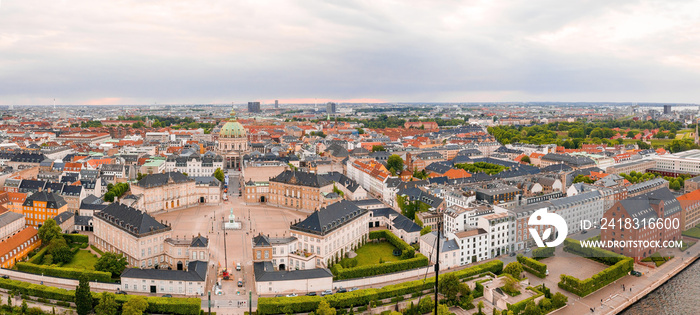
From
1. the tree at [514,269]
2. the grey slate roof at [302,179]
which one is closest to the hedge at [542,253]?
the tree at [514,269]

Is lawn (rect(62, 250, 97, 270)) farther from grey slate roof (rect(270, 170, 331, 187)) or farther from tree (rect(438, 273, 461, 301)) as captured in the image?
tree (rect(438, 273, 461, 301))

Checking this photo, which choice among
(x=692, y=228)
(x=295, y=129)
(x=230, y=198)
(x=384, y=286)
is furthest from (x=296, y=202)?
(x=295, y=129)

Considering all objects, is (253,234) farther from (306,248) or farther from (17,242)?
(17,242)

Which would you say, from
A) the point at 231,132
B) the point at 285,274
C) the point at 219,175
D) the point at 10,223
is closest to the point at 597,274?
the point at 285,274

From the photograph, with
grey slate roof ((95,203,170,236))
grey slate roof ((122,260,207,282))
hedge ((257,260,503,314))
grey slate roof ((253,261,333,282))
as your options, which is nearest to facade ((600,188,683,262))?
hedge ((257,260,503,314))

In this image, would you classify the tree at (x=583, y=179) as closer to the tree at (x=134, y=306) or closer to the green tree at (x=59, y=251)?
the tree at (x=134, y=306)

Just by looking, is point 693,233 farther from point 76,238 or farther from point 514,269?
point 76,238
